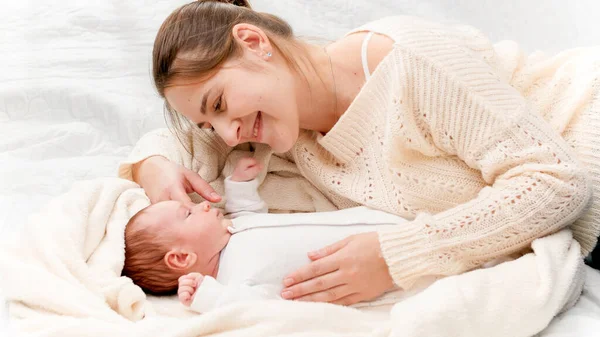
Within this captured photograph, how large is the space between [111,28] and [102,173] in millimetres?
573

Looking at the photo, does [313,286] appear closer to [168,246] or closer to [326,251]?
[326,251]

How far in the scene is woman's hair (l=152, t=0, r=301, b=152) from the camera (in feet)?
4.38

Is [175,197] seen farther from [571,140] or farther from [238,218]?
[571,140]

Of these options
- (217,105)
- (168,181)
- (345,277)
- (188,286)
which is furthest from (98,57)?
(345,277)

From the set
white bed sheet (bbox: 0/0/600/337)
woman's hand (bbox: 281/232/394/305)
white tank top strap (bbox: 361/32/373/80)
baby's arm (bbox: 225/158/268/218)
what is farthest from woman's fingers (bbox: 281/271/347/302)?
white bed sheet (bbox: 0/0/600/337)

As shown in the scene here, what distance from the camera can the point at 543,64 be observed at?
1.48 metres

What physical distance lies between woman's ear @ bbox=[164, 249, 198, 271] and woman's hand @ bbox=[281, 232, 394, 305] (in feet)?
0.56

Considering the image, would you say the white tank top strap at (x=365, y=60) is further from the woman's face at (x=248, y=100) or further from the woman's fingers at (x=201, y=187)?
the woman's fingers at (x=201, y=187)

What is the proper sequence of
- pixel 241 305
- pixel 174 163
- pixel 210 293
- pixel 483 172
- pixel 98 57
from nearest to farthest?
1. pixel 241 305
2. pixel 210 293
3. pixel 483 172
4. pixel 174 163
5. pixel 98 57

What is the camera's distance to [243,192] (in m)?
1.46

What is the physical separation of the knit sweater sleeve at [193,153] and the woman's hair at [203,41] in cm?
20

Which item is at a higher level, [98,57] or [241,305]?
[241,305]

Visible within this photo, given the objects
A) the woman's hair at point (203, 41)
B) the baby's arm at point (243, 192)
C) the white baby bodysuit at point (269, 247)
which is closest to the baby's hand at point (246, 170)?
the baby's arm at point (243, 192)

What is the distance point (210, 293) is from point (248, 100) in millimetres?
350
